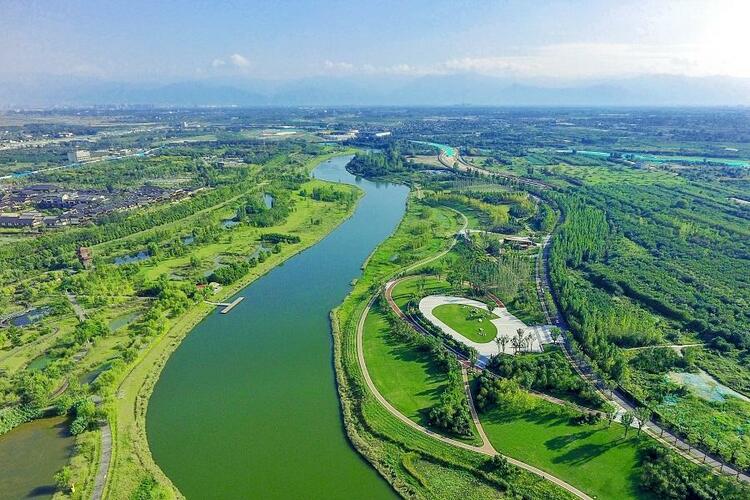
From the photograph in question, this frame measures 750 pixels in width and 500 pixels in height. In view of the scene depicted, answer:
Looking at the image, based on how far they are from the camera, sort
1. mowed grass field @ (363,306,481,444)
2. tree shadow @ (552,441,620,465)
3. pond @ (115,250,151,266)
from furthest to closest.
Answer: pond @ (115,250,151,266) → mowed grass field @ (363,306,481,444) → tree shadow @ (552,441,620,465)

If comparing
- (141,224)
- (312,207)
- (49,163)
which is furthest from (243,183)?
(49,163)

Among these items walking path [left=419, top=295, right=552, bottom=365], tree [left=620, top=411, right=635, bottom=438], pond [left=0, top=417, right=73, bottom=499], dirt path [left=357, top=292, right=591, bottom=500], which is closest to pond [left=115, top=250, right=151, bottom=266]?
pond [left=0, top=417, right=73, bottom=499]

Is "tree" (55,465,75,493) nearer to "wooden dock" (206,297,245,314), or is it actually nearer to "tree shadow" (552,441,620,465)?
"wooden dock" (206,297,245,314)

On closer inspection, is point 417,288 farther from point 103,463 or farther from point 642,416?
point 103,463

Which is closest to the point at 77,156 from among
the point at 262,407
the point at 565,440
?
the point at 262,407

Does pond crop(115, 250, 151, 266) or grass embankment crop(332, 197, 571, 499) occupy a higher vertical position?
pond crop(115, 250, 151, 266)

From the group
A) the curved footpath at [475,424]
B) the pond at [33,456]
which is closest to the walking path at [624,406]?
the curved footpath at [475,424]
